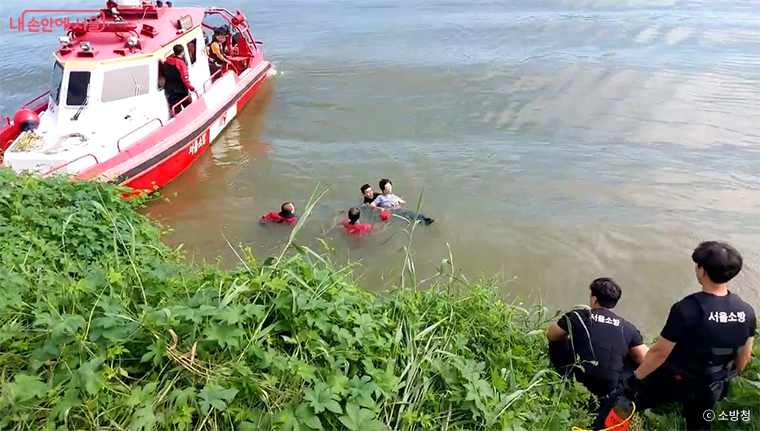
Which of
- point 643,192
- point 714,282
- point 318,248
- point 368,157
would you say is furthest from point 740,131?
point 714,282

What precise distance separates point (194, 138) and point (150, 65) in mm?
1326

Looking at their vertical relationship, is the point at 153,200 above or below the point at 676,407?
below

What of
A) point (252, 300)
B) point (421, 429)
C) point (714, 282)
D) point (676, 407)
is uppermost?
point (714, 282)

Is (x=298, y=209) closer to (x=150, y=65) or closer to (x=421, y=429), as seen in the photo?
(x=150, y=65)

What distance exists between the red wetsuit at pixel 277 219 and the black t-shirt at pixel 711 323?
17.6ft

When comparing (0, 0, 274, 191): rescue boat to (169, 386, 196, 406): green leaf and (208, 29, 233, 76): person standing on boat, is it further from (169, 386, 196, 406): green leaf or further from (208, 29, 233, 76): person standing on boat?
(169, 386, 196, 406): green leaf

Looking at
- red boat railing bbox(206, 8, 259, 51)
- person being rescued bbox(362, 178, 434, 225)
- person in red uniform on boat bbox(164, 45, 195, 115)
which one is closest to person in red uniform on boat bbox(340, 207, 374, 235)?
person being rescued bbox(362, 178, 434, 225)

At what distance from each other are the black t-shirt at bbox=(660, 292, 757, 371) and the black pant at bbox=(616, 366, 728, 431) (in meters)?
0.26

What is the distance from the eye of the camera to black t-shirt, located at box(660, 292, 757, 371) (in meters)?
3.00

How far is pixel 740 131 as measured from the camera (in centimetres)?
1032

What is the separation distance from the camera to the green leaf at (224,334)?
2602 millimetres

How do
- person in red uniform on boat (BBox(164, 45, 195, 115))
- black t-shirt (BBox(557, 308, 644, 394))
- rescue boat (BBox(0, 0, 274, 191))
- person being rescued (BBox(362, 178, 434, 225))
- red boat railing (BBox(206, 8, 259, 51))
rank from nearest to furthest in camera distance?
black t-shirt (BBox(557, 308, 644, 394)) → rescue boat (BBox(0, 0, 274, 191)) → person being rescued (BBox(362, 178, 434, 225)) → person in red uniform on boat (BBox(164, 45, 195, 115)) → red boat railing (BBox(206, 8, 259, 51))

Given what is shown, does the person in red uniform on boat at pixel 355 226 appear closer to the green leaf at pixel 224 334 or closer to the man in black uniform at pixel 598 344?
the man in black uniform at pixel 598 344

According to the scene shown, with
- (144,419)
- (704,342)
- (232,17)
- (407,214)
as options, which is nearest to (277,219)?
(407,214)
